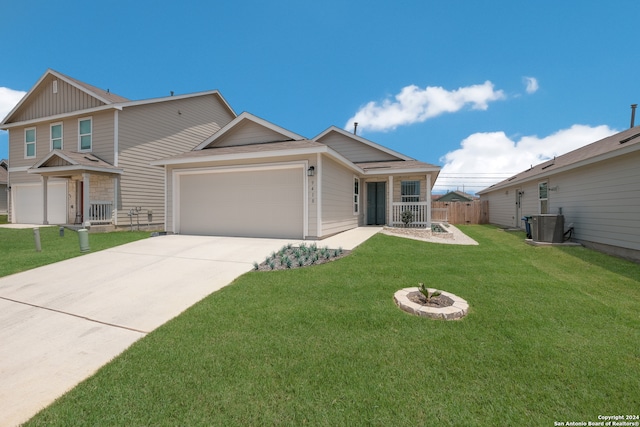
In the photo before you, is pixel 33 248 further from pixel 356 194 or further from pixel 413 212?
pixel 413 212

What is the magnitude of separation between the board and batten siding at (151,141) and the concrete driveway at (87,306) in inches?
303

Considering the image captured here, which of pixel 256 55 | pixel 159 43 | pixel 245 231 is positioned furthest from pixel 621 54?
pixel 159 43

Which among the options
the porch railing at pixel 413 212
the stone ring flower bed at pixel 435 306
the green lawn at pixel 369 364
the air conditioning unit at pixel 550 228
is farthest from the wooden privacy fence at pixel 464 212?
the stone ring flower bed at pixel 435 306

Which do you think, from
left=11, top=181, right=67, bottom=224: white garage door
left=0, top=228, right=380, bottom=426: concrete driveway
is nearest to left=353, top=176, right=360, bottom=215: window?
left=0, top=228, right=380, bottom=426: concrete driveway

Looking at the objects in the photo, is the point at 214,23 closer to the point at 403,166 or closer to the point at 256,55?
the point at 256,55

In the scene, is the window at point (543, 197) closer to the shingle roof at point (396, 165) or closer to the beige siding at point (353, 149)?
the shingle roof at point (396, 165)

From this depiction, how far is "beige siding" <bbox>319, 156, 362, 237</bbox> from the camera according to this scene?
29.7 ft

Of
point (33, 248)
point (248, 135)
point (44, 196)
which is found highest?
point (248, 135)

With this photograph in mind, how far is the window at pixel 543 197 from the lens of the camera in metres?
12.3

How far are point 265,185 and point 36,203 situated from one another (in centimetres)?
1501

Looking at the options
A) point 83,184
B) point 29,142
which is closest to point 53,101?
point 29,142

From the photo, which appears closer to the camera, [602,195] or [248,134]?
[602,195]

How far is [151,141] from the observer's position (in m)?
14.5

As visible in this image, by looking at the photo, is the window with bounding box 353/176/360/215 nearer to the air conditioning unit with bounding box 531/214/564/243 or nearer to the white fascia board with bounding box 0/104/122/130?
the air conditioning unit with bounding box 531/214/564/243
